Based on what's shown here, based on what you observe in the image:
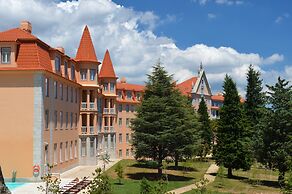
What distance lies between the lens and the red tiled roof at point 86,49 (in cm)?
4550

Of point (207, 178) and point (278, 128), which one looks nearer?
point (278, 128)

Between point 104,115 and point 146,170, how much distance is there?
1908cm

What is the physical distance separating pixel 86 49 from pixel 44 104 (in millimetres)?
14588

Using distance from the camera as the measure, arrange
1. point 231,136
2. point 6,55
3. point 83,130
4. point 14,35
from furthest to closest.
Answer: point 83,130, point 231,136, point 14,35, point 6,55

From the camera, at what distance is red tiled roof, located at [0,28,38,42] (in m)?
32.3

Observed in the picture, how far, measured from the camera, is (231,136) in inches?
1625

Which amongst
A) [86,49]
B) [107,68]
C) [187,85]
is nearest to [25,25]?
[86,49]

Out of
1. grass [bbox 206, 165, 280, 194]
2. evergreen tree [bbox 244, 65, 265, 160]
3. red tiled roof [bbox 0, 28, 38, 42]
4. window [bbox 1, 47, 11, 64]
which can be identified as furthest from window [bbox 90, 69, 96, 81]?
evergreen tree [bbox 244, 65, 265, 160]

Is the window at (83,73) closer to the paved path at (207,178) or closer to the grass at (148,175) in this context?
the grass at (148,175)

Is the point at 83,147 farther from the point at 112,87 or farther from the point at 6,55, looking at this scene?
the point at 6,55

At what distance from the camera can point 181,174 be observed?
135 feet

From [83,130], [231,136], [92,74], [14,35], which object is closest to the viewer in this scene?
[14,35]

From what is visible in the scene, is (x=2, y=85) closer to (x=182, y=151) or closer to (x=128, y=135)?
(x=182, y=151)

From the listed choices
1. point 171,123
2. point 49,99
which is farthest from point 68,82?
point 171,123
